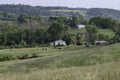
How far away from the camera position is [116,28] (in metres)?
132

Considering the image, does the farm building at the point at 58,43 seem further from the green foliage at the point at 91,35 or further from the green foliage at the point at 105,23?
the green foliage at the point at 105,23

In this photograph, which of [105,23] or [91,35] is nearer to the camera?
[91,35]

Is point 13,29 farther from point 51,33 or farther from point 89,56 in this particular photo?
point 89,56

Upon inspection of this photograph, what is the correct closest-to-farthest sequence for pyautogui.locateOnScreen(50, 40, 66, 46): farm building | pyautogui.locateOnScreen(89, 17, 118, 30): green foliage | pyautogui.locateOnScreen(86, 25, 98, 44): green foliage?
pyautogui.locateOnScreen(50, 40, 66, 46): farm building → pyautogui.locateOnScreen(86, 25, 98, 44): green foliage → pyautogui.locateOnScreen(89, 17, 118, 30): green foliage

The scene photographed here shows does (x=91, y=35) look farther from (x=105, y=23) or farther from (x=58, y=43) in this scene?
(x=105, y=23)

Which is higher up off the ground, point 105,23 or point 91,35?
point 91,35

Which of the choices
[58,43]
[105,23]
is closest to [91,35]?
[58,43]

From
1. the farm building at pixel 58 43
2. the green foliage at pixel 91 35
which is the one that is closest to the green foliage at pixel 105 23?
the green foliage at pixel 91 35

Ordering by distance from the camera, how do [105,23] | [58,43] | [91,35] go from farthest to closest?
[105,23]
[91,35]
[58,43]

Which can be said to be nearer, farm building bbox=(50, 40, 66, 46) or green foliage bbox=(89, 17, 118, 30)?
farm building bbox=(50, 40, 66, 46)

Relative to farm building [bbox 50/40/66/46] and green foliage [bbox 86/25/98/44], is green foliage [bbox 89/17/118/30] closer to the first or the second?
green foliage [bbox 86/25/98/44]

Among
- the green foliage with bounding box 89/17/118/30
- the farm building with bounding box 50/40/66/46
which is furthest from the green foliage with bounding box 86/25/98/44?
the green foliage with bounding box 89/17/118/30

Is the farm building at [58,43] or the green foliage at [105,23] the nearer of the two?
the farm building at [58,43]

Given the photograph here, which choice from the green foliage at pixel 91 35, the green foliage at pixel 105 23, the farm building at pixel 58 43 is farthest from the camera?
the green foliage at pixel 105 23
